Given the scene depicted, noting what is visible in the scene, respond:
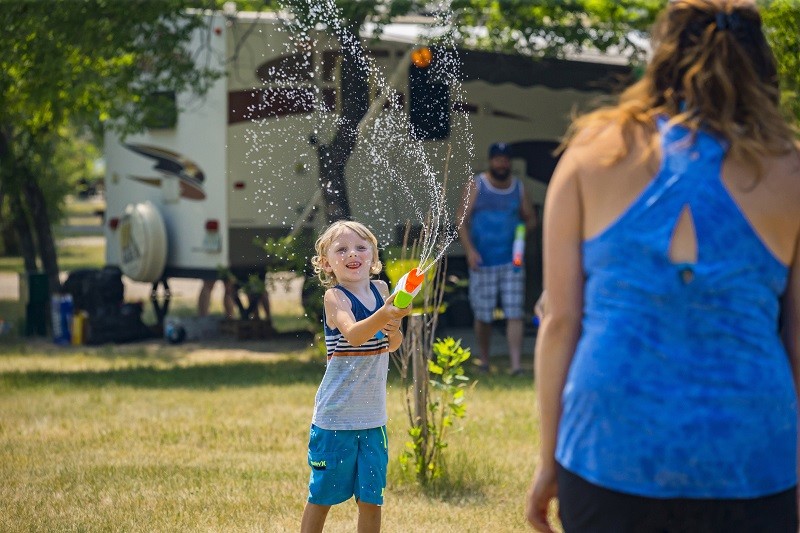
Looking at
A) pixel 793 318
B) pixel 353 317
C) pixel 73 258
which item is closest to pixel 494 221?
pixel 353 317

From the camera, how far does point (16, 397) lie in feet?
28.5

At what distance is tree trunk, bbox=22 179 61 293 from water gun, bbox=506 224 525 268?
595 centimetres

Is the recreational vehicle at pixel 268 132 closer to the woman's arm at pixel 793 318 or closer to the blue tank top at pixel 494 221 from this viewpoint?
the blue tank top at pixel 494 221

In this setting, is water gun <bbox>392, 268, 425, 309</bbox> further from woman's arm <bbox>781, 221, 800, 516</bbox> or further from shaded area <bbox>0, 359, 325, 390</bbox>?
shaded area <bbox>0, 359, 325, 390</bbox>

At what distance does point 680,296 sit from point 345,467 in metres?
2.15

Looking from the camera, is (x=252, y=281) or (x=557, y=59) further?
(x=557, y=59)

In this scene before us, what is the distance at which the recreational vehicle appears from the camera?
9961 millimetres

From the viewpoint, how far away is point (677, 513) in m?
2.11

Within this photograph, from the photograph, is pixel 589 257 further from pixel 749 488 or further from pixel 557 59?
pixel 557 59

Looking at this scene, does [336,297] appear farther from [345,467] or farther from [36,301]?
[36,301]

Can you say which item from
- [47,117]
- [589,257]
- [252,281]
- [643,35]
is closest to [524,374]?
[252,281]

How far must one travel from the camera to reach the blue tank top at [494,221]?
393 inches

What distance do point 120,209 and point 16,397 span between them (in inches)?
207

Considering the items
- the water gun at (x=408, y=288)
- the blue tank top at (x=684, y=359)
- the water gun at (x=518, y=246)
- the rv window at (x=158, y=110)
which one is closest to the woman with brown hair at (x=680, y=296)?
the blue tank top at (x=684, y=359)
